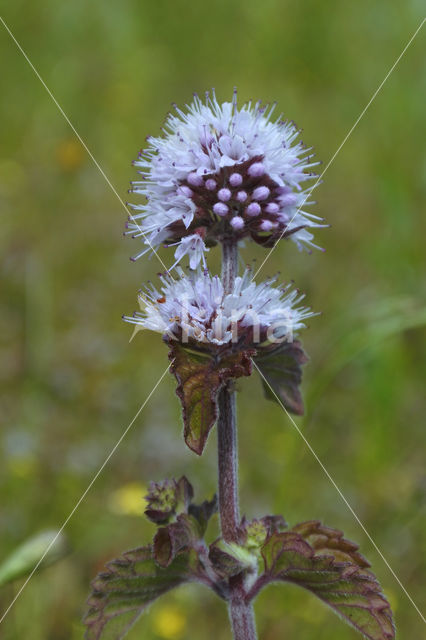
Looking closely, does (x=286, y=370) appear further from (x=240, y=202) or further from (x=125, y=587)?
(x=125, y=587)

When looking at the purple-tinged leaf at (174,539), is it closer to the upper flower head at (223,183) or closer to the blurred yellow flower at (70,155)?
the upper flower head at (223,183)

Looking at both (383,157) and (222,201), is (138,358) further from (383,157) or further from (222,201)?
(222,201)

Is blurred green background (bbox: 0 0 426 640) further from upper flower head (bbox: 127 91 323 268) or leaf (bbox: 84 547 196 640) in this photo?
upper flower head (bbox: 127 91 323 268)

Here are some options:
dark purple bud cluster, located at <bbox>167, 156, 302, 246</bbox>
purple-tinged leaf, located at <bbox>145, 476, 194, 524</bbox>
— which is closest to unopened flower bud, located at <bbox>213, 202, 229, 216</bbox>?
dark purple bud cluster, located at <bbox>167, 156, 302, 246</bbox>

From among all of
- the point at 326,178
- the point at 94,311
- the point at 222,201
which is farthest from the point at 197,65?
the point at 222,201

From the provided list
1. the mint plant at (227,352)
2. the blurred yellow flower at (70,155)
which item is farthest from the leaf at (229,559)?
the blurred yellow flower at (70,155)

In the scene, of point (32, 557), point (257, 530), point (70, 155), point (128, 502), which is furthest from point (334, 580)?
point (70, 155)
